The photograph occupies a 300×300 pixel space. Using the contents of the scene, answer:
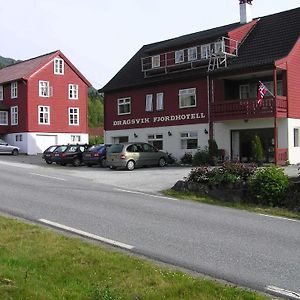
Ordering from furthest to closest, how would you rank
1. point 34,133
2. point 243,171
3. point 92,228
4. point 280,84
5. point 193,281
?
point 34,133, point 280,84, point 243,171, point 92,228, point 193,281

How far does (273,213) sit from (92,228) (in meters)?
6.20

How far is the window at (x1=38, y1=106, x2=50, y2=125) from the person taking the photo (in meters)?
52.0

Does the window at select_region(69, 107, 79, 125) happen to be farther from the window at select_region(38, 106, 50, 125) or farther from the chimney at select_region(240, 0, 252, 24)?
the chimney at select_region(240, 0, 252, 24)

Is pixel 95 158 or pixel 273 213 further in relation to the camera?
pixel 95 158

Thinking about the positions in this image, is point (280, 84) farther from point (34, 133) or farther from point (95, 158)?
point (34, 133)

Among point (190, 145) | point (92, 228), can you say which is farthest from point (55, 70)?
point (92, 228)

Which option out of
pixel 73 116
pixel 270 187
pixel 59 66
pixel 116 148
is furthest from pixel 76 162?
pixel 59 66

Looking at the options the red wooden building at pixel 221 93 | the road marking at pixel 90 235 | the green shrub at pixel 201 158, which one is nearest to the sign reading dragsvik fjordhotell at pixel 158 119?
the red wooden building at pixel 221 93

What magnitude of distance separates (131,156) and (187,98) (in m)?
7.65

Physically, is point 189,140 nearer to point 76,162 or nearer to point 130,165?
point 130,165

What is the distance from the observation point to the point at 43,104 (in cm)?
5253

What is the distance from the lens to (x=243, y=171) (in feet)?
56.5

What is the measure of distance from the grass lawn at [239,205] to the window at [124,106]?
20.2m

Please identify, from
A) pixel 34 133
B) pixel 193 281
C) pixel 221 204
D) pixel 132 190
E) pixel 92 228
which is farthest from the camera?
pixel 34 133
